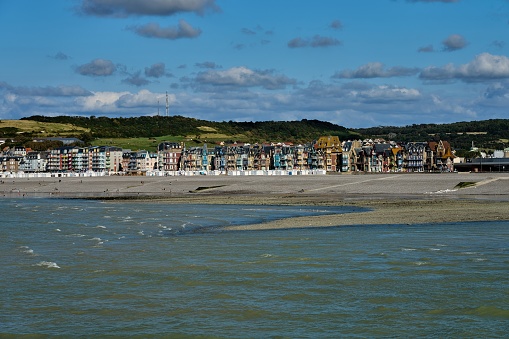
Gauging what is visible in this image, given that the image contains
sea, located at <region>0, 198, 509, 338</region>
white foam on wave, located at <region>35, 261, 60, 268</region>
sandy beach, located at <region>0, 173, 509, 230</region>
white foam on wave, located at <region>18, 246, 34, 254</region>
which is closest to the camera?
sea, located at <region>0, 198, 509, 338</region>

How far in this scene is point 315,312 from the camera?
18.5 m

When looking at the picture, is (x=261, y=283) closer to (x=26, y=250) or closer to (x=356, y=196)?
(x=26, y=250)

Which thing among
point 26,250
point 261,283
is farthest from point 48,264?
point 261,283

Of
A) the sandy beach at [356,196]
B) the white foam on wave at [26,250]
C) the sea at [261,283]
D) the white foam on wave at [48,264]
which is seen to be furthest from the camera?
the sandy beach at [356,196]

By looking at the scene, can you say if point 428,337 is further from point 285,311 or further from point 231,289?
point 231,289

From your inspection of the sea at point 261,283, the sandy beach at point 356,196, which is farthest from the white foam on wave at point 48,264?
the sandy beach at point 356,196

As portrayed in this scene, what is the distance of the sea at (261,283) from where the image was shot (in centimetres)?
1730

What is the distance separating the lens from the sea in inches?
681

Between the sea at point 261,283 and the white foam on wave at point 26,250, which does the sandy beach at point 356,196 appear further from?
the white foam on wave at point 26,250

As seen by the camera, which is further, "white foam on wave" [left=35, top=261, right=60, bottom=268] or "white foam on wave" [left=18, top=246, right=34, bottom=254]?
"white foam on wave" [left=18, top=246, right=34, bottom=254]

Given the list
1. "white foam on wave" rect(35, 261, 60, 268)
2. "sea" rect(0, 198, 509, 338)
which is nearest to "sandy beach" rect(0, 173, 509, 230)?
"sea" rect(0, 198, 509, 338)

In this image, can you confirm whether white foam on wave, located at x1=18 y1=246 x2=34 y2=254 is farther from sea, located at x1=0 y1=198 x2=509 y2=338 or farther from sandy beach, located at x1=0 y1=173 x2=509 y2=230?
sandy beach, located at x1=0 y1=173 x2=509 y2=230

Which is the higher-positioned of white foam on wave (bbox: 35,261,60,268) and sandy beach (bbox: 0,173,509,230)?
sandy beach (bbox: 0,173,509,230)

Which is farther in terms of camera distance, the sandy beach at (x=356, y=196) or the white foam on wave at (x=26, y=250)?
the sandy beach at (x=356, y=196)
